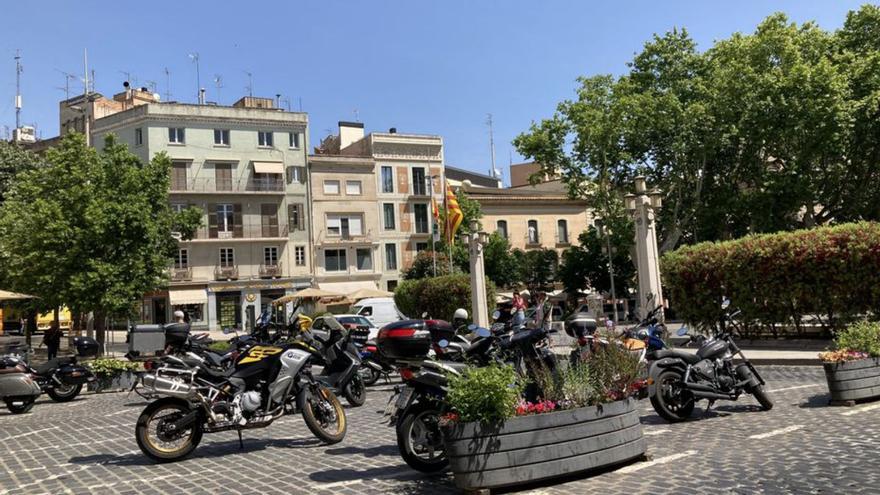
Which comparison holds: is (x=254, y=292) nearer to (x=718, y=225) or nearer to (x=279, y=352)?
(x=718, y=225)

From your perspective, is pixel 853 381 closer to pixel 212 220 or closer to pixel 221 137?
pixel 212 220

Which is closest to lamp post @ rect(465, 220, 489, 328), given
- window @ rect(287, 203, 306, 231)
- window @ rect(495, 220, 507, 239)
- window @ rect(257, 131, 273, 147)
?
window @ rect(287, 203, 306, 231)

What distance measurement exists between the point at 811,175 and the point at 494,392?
102ft

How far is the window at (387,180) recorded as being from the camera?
54.3m

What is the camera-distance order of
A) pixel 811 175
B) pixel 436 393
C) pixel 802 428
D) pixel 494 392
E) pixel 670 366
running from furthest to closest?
pixel 811 175 → pixel 670 366 → pixel 802 428 → pixel 436 393 → pixel 494 392

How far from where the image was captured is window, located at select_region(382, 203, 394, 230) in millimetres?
54219

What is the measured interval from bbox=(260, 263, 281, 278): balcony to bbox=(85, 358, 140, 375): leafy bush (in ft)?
117

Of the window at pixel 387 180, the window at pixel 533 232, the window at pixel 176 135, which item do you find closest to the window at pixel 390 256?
the window at pixel 387 180

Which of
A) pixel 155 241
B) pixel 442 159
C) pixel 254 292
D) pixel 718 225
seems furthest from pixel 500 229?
pixel 155 241

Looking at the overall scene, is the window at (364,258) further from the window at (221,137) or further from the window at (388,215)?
the window at (221,137)

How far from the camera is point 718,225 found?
3509 cm

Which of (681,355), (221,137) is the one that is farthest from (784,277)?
(221,137)

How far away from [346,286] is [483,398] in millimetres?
47728

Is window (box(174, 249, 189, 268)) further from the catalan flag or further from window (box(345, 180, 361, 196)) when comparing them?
the catalan flag
